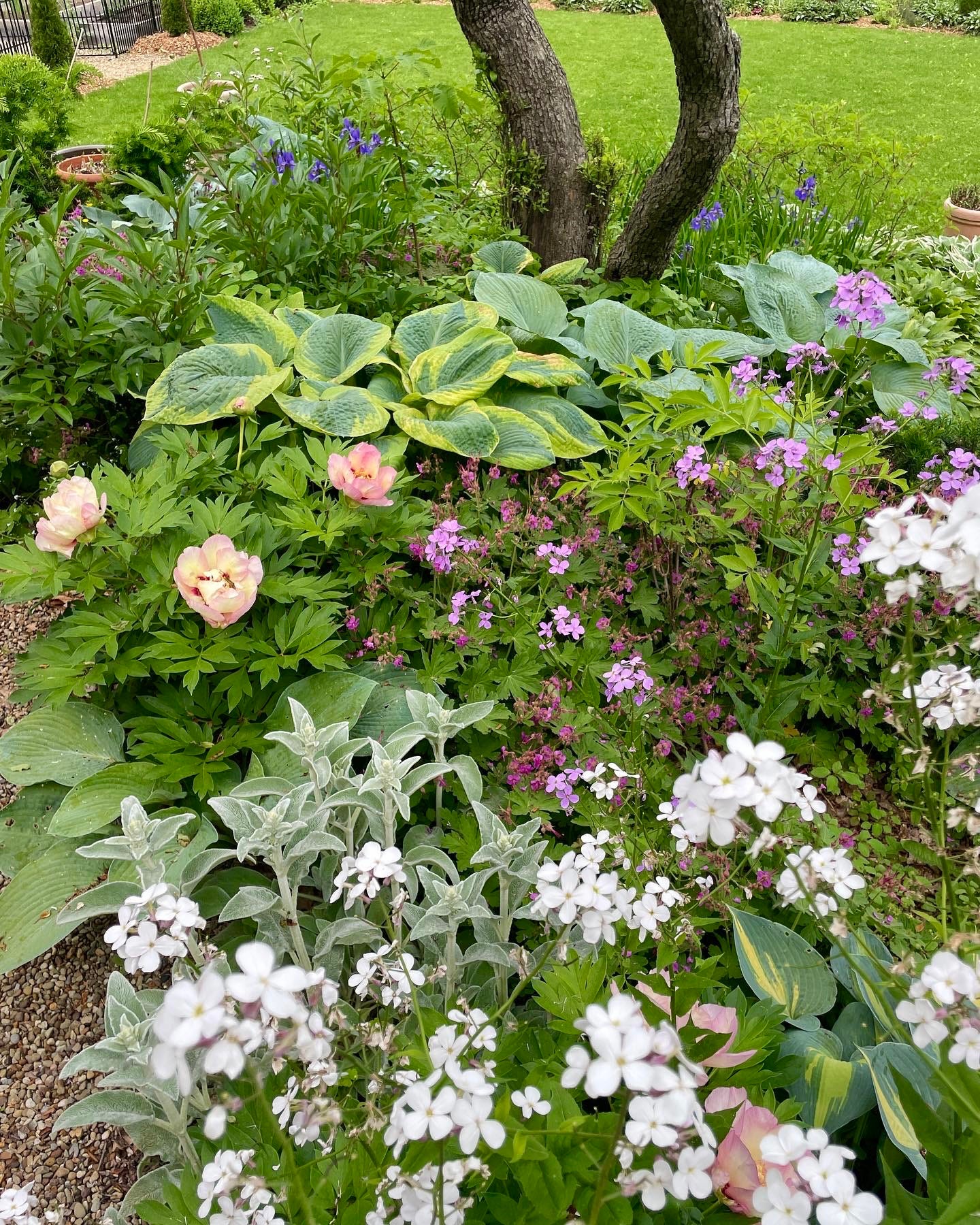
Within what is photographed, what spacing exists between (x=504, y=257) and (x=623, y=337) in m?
0.72

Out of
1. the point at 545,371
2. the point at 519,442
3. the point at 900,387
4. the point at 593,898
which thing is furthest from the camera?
the point at 900,387

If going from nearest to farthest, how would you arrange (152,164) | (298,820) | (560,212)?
(298,820) < (560,212) < (152,164)

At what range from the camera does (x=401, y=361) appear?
2.61 m

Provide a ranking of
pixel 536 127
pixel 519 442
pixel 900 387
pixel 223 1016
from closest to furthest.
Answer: pixel 223 1016
pixel 519 442
pixel 900 387
pixel 536 127

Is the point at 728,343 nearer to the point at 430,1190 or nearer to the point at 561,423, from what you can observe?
the point at 561,423

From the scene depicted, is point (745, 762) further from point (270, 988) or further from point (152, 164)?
point (152, 164)

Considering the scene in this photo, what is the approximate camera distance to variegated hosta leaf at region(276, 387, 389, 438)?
2.15 meters

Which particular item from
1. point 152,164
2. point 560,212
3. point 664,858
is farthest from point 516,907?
point 152,164

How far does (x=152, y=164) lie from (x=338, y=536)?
11.2 ft

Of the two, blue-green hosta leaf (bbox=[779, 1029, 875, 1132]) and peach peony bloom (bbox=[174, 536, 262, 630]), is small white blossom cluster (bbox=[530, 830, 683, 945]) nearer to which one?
blue-green hosta leaf (bbox=[779, 1029, 875, 1132])

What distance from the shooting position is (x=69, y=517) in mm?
1579

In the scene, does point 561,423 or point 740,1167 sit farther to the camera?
point 561,423

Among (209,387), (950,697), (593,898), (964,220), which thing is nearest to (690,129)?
(209,387)

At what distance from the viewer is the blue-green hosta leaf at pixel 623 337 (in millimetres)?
2721
